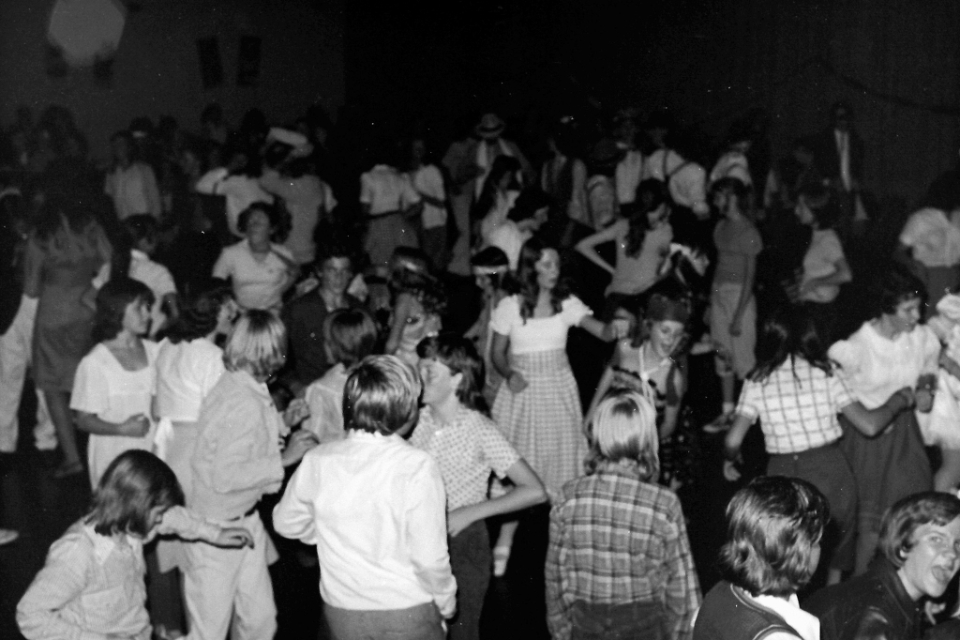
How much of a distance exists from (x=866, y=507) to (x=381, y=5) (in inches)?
495

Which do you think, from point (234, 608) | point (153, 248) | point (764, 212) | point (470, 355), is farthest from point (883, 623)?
point (764, 212)

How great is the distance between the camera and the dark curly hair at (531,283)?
529cm

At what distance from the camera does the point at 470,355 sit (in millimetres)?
3953

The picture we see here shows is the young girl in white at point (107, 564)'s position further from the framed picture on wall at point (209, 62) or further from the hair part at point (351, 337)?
the framed picture on wall at point (209, 62)

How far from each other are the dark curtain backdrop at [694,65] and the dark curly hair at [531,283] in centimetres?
640

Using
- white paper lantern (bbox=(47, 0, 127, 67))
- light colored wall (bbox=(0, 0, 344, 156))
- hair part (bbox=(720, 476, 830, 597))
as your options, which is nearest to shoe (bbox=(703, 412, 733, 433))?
hair part (bbox=(720, 476, 830, 597))

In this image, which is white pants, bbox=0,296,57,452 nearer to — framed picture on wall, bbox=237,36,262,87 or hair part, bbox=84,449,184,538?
hair part, bbox=84,449,184,538

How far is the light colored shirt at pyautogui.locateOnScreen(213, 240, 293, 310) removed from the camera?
652cm

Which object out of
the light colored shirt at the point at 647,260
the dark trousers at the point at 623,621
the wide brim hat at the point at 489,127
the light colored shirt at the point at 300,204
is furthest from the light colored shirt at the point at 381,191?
the dark trousers at the point at 623,621

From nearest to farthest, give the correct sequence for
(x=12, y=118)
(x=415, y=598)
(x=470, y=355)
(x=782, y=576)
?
1. (x=782, y=576)
2. (x=415, y=598)
3. (x=470, y=355)
4. (x=12, y=118)

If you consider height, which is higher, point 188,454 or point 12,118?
point 12,118

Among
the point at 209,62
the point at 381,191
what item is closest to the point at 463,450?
the point at 381,191

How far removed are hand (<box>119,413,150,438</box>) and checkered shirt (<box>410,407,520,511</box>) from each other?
4.38 ft

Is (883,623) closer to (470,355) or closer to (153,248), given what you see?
(470,355)
